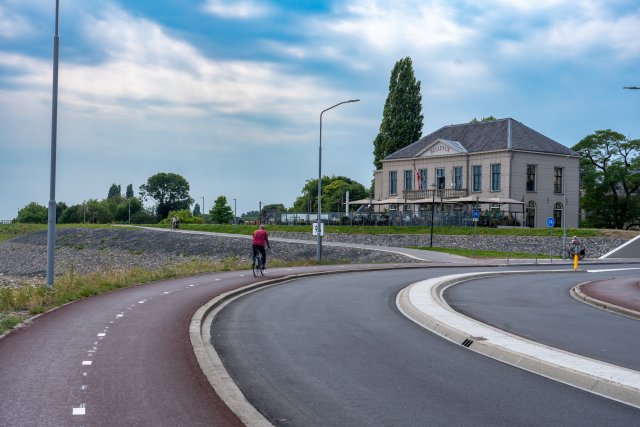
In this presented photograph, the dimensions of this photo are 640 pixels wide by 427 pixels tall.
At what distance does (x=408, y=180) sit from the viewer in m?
77.8

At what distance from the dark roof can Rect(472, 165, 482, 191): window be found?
178 cm

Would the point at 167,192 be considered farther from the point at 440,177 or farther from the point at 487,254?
the point at 487,254

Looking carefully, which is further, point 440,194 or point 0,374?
point 440,194

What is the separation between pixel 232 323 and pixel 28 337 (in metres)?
4.05

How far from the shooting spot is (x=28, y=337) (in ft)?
35.4

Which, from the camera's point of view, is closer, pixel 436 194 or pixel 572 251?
pixel 572 251

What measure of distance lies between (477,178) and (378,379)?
63710mm

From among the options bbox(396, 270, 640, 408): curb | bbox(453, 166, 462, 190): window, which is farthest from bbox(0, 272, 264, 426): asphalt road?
bbox(453, 166, 462, 190): window

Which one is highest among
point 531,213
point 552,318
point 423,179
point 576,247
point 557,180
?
point 423,179

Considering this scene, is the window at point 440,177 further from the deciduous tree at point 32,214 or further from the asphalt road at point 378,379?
the deciduous tree at point 32,214

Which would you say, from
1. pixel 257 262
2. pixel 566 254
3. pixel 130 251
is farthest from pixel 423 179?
pixel 257 262

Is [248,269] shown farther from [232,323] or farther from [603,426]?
[603,426]

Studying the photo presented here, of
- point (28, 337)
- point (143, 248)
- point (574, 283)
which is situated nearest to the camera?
point (28, 337)

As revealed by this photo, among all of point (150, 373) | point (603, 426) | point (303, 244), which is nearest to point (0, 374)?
point (150, 373)
